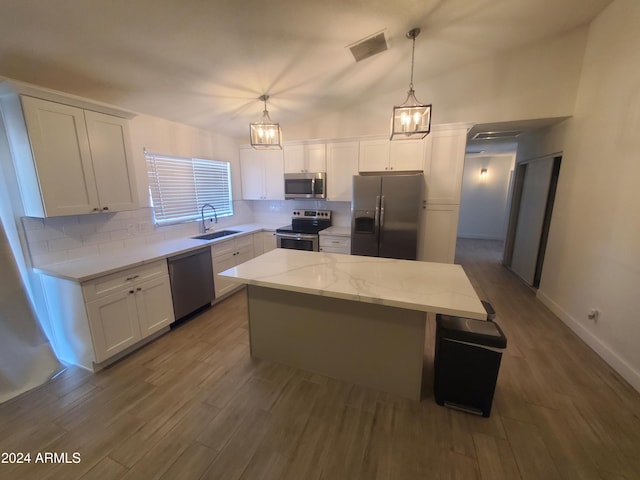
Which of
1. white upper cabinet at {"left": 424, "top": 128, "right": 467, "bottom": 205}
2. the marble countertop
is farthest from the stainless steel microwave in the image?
the marble countertop

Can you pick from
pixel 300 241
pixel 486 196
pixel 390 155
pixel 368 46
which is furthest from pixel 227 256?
pixel 486 196

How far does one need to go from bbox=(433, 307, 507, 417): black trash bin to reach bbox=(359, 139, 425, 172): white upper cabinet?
2.38m

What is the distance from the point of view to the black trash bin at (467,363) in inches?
64.0

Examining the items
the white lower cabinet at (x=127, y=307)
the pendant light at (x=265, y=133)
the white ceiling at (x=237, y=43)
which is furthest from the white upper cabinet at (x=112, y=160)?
the pendant light at (x=265, y=133)

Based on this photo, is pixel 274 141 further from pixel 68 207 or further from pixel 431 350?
pixel 431 350

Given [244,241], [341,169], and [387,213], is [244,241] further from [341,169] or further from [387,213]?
[387,213]

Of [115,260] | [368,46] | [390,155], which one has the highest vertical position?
[368,46]

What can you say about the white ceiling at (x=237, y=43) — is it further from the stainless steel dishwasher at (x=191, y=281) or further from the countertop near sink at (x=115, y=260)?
the stainless steel dishwasher at (x=191, y=281)

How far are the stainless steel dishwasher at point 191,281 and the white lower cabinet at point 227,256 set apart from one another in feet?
0.29

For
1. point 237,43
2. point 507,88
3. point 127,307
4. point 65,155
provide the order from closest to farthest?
point 65,155, point 237,43, point 127,307, point 507,88

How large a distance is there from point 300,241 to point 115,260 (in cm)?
229

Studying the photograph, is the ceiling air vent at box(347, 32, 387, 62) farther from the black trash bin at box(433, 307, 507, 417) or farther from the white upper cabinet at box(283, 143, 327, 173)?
the black trash bin at box(433, 307, 507, 417)

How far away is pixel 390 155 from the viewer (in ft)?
11.7

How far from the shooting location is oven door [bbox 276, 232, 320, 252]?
154 inches
